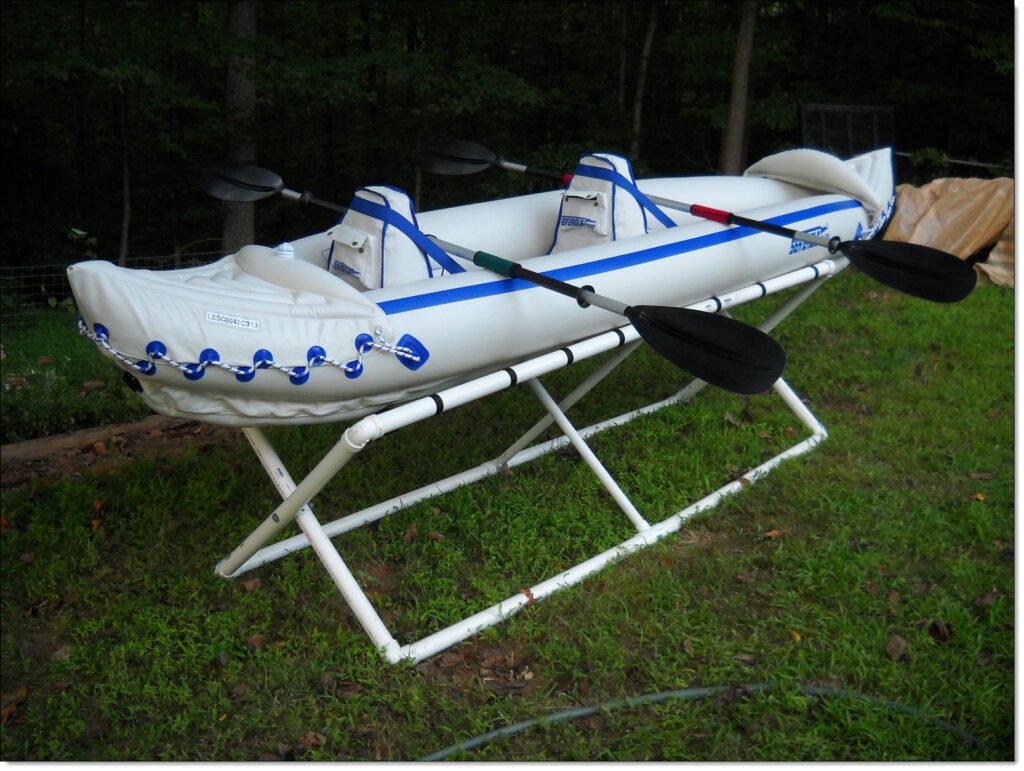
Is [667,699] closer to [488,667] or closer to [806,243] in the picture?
[488,667]

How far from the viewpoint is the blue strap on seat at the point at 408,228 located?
9.26ft

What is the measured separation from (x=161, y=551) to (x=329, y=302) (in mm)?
1186

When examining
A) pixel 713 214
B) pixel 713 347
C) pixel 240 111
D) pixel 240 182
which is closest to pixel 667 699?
pixel 713 347

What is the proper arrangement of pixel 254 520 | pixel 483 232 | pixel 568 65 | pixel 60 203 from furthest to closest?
pixel 568 65, pixel 60 203, pixel 483 232, pixel 254 520

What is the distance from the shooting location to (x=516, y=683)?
8.30ft

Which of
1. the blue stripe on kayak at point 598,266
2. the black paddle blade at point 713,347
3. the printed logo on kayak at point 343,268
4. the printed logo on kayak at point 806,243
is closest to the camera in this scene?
the black paddle blade at point 713,347

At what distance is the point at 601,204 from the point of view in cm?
343

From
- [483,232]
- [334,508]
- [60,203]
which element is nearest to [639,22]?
[60,203]

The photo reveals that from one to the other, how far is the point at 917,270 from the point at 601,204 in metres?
1.09

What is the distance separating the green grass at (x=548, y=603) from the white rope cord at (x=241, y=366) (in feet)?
2.63

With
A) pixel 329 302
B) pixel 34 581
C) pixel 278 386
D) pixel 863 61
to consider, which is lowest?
pixel 34 581

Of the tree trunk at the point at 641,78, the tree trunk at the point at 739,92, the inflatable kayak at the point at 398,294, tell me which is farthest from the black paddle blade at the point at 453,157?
the tree trunk at the point at 641,78

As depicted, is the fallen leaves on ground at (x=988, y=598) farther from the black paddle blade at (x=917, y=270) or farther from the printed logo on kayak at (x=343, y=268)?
the printed logo on kayak at (x=343, y=268)

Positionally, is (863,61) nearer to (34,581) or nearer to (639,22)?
(639,22)
